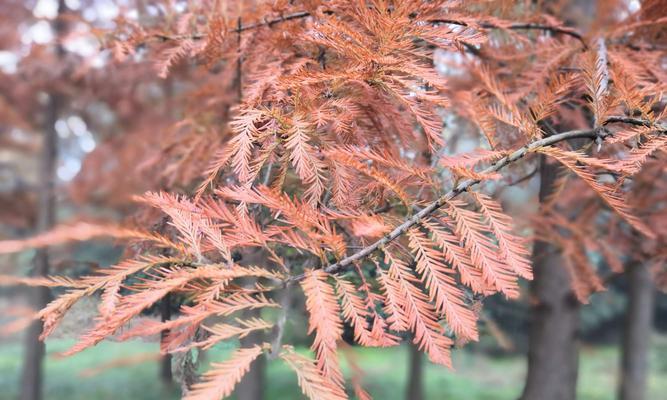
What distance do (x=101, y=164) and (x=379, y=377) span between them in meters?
6.73

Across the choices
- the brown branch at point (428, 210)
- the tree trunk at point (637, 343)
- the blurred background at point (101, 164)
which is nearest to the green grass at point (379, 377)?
the blurred background at point (101, 164)

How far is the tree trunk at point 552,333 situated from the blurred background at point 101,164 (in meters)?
0.29

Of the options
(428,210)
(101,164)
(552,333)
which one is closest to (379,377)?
(101,164)

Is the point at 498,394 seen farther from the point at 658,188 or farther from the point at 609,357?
the point at 658,188

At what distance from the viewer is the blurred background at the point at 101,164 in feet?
8.21

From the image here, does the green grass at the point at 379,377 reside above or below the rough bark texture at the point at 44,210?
below

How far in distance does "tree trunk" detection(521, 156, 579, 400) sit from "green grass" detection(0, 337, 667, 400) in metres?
3.97

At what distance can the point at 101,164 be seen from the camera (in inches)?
221

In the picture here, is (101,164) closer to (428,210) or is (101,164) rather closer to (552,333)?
(552,333)

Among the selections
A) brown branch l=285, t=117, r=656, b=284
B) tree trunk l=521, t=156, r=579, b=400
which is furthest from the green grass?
brown branch l=285, t=117, r=656, b=284

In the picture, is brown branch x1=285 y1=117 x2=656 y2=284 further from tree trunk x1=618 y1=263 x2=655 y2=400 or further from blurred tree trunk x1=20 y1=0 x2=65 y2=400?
blurred tree trunk x1=20 y1=0 x2=65 y2=400

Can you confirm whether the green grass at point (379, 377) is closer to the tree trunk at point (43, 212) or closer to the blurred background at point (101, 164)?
the blurred background at point (101, 164)

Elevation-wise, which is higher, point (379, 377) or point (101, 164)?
point (101, 164)

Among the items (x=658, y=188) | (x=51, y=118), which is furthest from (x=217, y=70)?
(x=51, y=118)
